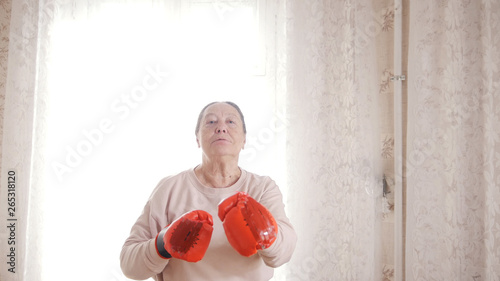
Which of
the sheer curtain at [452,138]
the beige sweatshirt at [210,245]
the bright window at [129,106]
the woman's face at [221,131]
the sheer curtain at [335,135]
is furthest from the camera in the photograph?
the bright window at [129,106]

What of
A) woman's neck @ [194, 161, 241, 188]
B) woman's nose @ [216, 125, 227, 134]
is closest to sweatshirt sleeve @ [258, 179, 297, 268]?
woman's neck @ [194, 161, 241, 188]

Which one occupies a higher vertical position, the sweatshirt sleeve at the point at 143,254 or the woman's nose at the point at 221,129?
the woman's nose at the point at 221,129

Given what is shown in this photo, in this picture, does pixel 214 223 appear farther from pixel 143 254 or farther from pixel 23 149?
pixel 23 149

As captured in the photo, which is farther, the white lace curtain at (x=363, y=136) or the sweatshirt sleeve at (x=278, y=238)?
the white lace curtain at (x=363, y=136)

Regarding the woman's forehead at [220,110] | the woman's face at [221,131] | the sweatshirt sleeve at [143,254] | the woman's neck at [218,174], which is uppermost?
the woman's forehead at [220,110]

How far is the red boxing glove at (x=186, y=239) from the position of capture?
36.7 inches

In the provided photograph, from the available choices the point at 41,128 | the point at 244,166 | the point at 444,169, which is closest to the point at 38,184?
the point at 41,128

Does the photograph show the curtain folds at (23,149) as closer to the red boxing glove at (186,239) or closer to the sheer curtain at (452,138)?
the red boxing glove at (186,239)

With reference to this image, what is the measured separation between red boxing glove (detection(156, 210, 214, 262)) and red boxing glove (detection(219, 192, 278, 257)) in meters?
0.08

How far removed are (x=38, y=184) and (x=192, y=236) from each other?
1205mm

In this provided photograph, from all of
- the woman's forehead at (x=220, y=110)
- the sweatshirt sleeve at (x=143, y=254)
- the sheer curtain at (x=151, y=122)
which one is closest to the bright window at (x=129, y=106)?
the sheer curtain at (x=151, y=122)

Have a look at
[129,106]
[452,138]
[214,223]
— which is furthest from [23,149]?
[452,138]

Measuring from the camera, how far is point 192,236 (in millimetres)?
951

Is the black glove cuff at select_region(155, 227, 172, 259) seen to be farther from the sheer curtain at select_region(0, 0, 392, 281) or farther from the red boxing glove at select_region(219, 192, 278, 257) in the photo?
the sheer curtain at select_region(0, 0, 392, 281)
